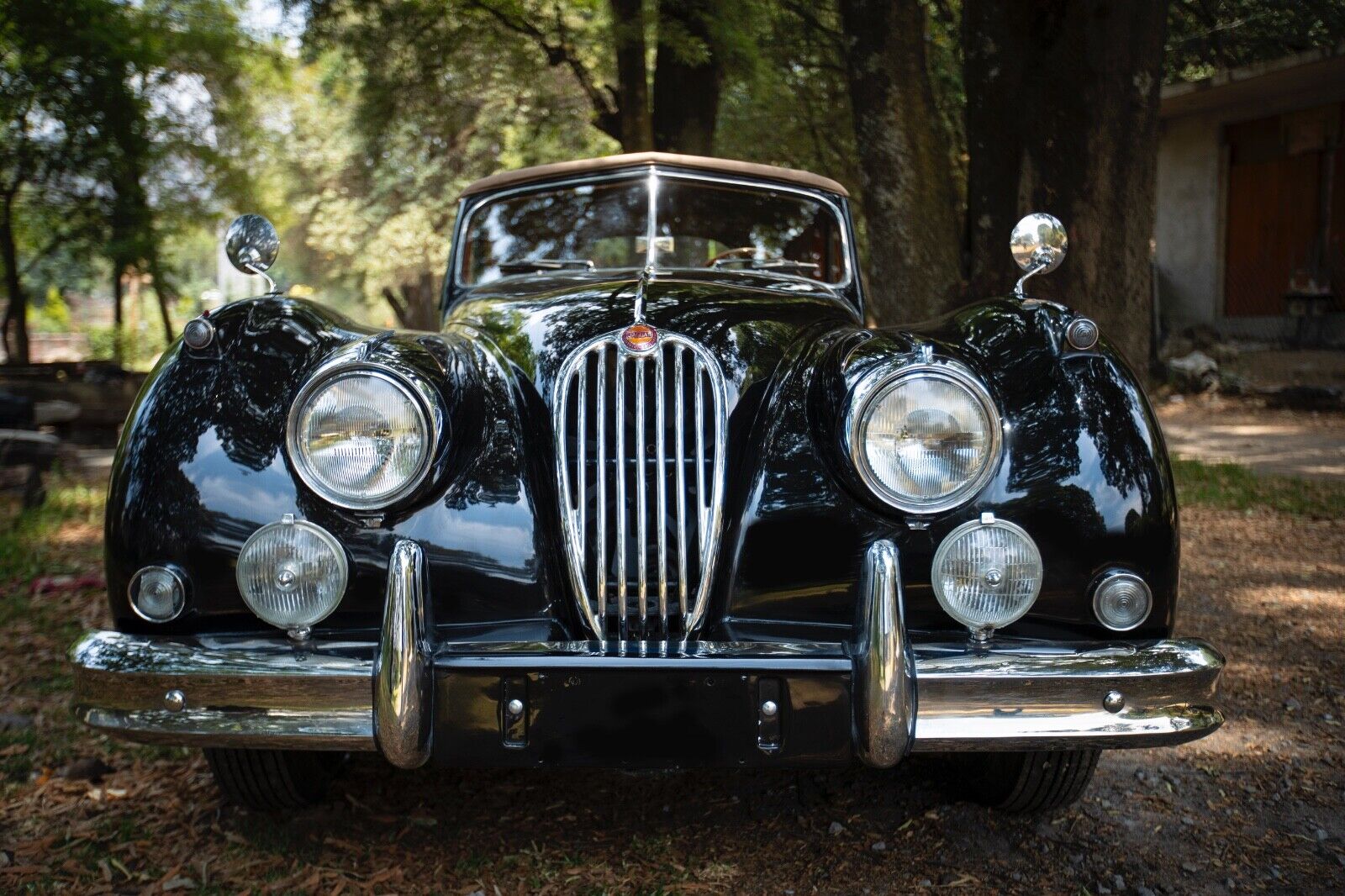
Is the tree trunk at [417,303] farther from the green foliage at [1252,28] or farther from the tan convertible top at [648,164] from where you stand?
the tan convertible top at [648,164]

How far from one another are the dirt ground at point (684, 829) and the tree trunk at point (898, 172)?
344cm

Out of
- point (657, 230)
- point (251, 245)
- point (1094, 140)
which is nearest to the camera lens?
point (251, 245)

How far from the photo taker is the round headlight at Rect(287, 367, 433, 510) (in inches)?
92.5

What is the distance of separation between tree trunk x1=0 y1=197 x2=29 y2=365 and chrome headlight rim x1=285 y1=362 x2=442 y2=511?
1184cm

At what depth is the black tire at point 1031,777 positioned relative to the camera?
2.62m

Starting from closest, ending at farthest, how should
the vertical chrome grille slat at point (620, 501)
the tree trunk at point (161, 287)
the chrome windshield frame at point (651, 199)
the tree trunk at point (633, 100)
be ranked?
1. the vertical chrome grille slat at point (620, 501)
2. the chrome windshield frame at point (651, 199)
3. the tree trunk at point (633, 100)
4. the tree trunk at point (161, 287)

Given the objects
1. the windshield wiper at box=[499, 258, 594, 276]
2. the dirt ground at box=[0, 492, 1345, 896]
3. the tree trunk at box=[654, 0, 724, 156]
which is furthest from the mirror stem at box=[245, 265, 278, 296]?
the tree trunk at box=[654, 0, 724, 156]

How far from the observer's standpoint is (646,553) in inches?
95.9

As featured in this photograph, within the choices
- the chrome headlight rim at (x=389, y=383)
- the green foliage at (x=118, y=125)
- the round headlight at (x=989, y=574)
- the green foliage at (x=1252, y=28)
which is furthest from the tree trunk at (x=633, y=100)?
the round headlight at (x=989, y=574)

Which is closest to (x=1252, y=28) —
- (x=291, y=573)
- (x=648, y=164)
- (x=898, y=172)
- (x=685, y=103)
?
(x=685, y=103)

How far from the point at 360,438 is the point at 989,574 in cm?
134

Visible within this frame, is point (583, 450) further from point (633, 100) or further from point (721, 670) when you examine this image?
point (633, 100)

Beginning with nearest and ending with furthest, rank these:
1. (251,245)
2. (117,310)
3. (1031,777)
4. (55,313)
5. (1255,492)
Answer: (1031,777), (251,245), (1255,492), (117,310), (55,313)

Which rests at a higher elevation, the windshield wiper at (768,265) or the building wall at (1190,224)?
the building wall at (1190,224)
